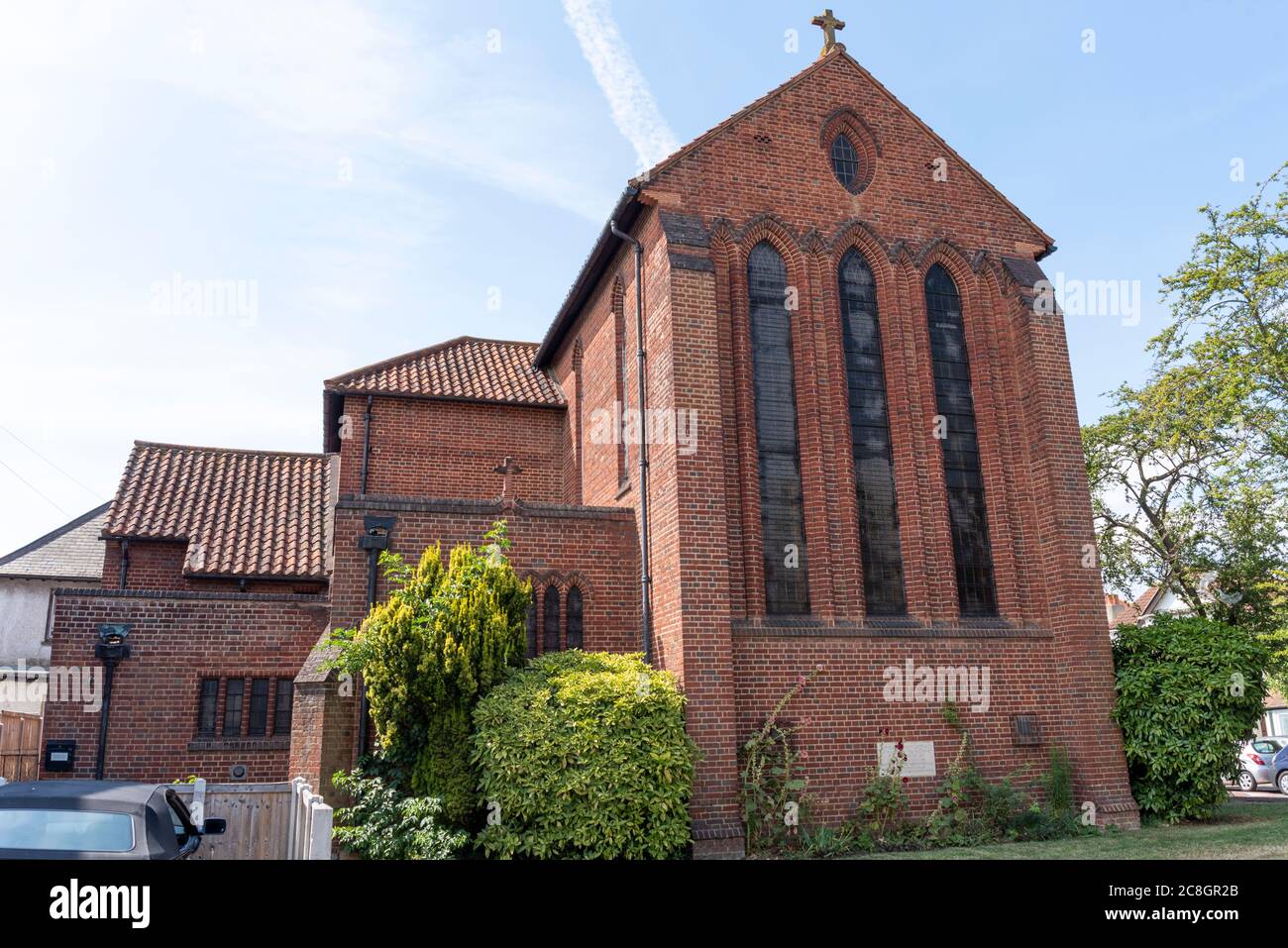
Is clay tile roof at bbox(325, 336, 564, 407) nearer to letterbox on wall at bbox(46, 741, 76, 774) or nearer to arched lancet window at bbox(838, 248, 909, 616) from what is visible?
arched lancet window at bbox(838, 248, 909, 616)

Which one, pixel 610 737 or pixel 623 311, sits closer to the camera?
pixel 610 737

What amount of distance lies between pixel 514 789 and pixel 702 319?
6828 mm

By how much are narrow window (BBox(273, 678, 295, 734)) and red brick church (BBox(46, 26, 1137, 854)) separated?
4 cm

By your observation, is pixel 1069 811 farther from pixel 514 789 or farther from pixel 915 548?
pixel 514 789

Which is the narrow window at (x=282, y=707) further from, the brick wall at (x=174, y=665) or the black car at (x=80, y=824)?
the black car at (x=80, y=824)

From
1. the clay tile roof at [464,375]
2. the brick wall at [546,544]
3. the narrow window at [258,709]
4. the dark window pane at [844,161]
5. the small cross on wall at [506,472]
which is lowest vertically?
the narrow window at [258,709]

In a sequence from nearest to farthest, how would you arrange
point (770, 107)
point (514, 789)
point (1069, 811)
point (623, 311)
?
point (514, 789), point (1069, 811), point (770, 107), point (623, 311)

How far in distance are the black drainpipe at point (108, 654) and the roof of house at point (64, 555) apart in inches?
647

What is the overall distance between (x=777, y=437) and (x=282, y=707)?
9.28 m

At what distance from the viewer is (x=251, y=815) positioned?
1081 cm

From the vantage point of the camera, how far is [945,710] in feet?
42.2

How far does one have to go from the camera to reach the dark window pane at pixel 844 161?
15.0 metres

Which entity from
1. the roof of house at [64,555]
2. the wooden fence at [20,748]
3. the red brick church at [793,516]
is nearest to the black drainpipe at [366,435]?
the red brick church at [793,516]

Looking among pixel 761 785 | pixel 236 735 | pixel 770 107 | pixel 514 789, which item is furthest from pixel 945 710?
pixel 236 735
